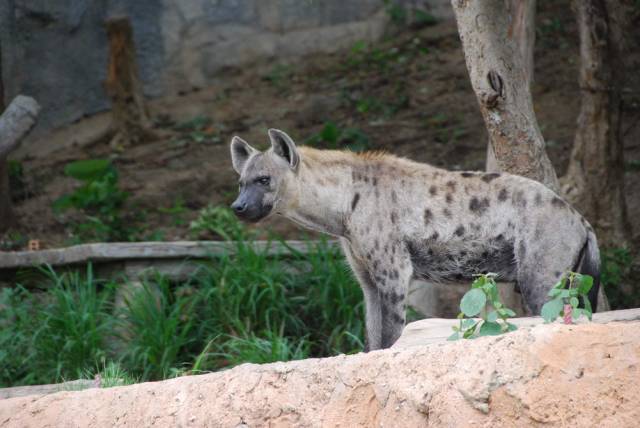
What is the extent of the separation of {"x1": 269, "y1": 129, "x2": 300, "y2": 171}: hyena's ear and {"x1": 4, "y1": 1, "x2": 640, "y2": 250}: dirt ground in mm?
2666

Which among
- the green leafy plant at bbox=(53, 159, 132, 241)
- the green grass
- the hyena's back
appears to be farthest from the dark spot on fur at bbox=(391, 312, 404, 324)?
the green leafy plant at bbox=(53, 159, 132, 241)

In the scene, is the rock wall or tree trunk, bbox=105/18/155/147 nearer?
tree trunk, bbox=105/18/155/147

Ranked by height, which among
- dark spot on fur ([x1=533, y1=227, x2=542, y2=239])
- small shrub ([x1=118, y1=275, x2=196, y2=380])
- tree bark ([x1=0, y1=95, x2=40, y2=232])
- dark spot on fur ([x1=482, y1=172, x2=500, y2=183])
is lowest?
small shrub ([x1=118, y1=275, x2=196, y2=380])

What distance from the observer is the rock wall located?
10.8 m

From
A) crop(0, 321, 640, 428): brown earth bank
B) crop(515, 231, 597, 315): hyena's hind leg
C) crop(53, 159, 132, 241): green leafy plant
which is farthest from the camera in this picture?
crop(53, 159, 132, 241): green leafy plant

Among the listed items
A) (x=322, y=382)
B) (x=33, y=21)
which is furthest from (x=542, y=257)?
(x=33, y=21)

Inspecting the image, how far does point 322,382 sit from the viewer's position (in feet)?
11.1

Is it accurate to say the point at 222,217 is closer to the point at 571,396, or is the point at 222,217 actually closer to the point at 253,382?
the point at 253,382

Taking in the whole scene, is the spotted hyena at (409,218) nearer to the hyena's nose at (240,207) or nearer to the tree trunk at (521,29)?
the hyena's nose at (240,207)

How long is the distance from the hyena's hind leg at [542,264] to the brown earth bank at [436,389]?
6.78 ft

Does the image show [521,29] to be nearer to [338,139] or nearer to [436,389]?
[338,139]

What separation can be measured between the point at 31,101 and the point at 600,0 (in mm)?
3925

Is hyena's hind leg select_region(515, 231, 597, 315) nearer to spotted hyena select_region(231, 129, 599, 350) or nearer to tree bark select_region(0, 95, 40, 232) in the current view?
spotted hyena select_region(231, 129, 599, 350)

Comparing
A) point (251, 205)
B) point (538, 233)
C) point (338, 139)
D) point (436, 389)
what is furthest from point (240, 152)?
point (338, 139)
